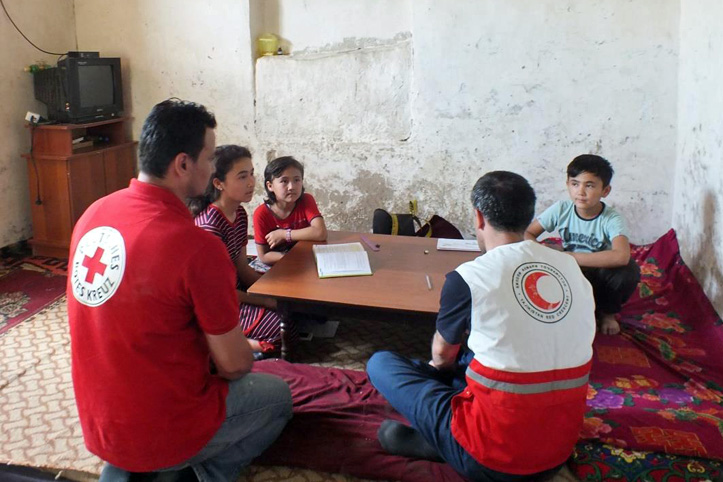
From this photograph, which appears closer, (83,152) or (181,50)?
(83,152)

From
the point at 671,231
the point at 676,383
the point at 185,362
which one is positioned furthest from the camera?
the point at 671,231

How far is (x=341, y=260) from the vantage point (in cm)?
274

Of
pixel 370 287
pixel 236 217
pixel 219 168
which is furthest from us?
pixel 236 217

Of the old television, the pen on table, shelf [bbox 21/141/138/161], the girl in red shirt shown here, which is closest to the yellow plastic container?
the old television

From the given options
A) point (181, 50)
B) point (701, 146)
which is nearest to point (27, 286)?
point (181, 50)

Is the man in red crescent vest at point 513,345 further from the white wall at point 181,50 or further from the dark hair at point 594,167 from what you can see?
the white wall at point 181,50

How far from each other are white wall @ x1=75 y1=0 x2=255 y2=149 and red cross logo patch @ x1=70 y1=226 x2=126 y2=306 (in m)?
3.20

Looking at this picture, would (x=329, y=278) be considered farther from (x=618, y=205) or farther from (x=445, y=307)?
(x=618, y=205)

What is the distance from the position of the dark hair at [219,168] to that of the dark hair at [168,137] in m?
0.98

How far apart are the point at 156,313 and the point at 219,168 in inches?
49.6

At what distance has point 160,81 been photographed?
4.68 metres

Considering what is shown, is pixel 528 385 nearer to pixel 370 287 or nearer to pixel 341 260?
pixel 370 287

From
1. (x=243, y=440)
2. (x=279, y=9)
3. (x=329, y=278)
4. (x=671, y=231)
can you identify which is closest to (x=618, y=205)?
(x=671, y=231)

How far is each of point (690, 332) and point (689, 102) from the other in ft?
4.72
